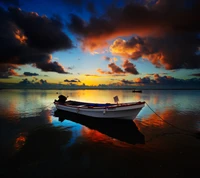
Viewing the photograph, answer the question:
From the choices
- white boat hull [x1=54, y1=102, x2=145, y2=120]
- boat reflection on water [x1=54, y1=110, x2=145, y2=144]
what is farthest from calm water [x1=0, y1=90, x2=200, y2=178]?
white boat hull [x1=54, y1=102, x2=145, y2=120]

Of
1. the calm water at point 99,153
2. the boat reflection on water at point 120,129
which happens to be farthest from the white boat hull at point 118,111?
Result: the calm water at point 99,153

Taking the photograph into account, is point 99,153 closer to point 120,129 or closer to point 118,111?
point 120,129

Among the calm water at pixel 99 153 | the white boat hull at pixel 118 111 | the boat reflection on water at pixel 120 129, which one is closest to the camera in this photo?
the calm water at pixel 99 153

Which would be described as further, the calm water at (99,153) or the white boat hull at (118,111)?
the white boat hull at (118,111)

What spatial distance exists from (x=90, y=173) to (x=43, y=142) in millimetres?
5818

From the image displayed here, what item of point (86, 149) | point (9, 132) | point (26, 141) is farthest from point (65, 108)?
point (86, 149)

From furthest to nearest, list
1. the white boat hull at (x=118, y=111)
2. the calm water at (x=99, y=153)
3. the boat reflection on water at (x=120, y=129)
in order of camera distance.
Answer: the white boat hull at (x=118, y=111), the boat reflection on water at (x=120, y=129), the calm water at (x=99, y=153)

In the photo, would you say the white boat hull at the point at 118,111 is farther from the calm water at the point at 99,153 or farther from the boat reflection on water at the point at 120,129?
the calm water at the point at 99,153

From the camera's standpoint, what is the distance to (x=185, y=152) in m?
10.2

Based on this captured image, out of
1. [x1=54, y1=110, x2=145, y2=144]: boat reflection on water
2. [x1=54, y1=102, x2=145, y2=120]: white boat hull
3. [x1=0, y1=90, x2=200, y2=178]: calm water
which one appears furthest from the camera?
[x1=54, y1=102, x2=145, y2=120]: white boat hull

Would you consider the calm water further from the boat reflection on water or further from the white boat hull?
the white boat hull

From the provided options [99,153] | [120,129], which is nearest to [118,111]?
[120,129]

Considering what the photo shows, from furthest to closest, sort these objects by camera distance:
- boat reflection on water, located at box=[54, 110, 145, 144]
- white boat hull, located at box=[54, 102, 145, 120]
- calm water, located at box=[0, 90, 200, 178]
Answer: white boat hull, located at box=[54, 102, 145, 120]
boat reflection on water, located at box=[54, 110, 145, 144]
calm water, located at box=[0, 90, 200, 178]

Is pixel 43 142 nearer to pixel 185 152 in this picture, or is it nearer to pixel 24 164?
pixel 24 164
